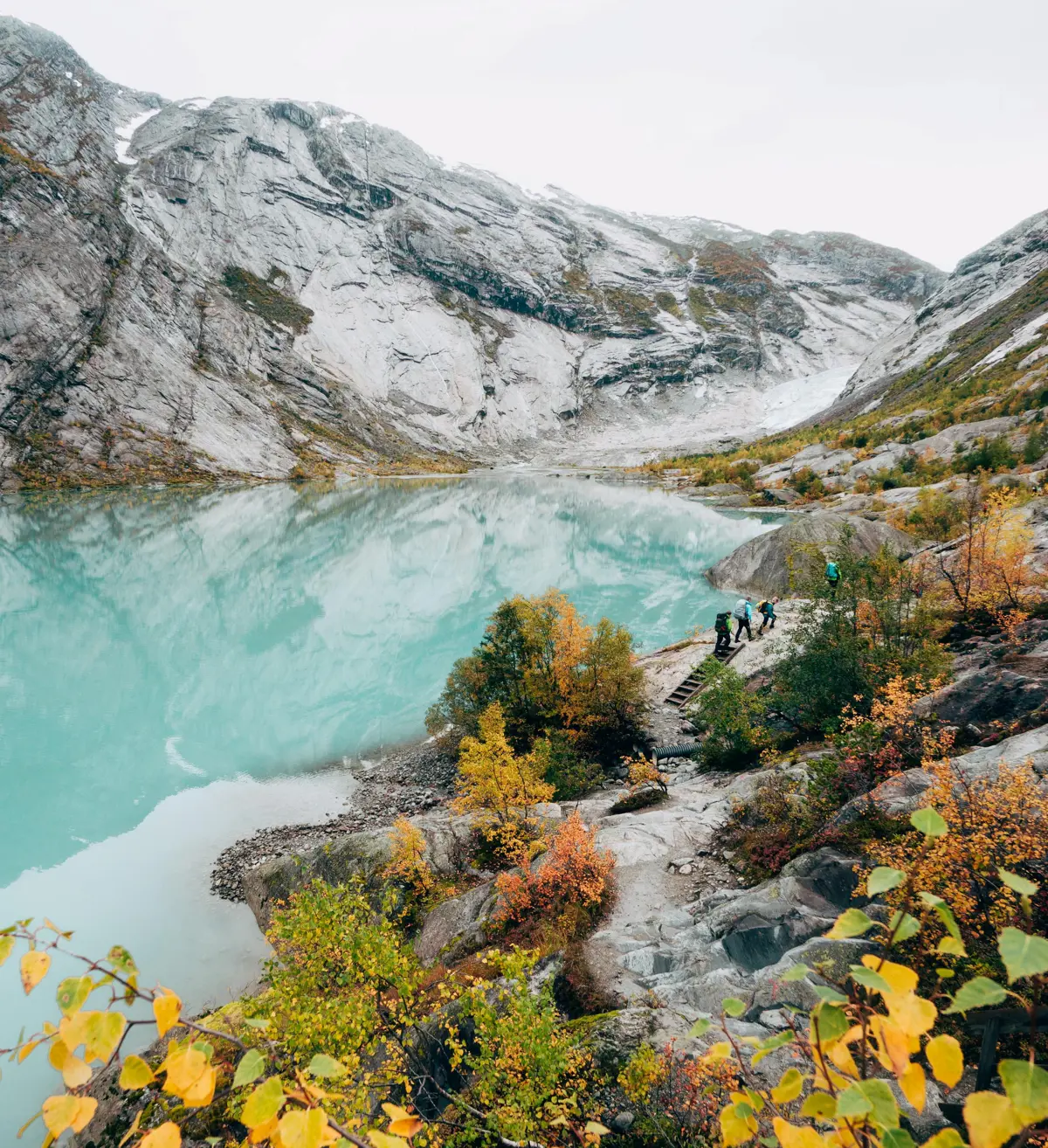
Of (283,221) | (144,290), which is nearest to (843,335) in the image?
(283,221)

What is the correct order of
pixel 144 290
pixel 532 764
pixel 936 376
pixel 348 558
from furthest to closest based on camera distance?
1. pixel 144 290
2. pixel 936 376
3. pixel 348 558
4. pixel 532 764

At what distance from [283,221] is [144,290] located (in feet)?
191

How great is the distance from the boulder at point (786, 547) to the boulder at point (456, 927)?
2583 cm

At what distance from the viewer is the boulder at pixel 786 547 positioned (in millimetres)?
33625

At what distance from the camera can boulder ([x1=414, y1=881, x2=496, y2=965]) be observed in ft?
34.4

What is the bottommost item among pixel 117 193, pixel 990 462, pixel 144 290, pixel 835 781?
pixel 835 781

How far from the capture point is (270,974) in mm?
7707

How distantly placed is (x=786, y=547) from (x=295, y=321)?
138333 mm

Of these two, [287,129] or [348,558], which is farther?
[287,129]

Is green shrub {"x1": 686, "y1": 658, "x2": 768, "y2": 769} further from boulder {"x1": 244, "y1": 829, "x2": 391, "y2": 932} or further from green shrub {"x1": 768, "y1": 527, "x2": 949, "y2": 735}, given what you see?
boulder {"x1": 244, "y1": 829, "x2": 391, "y2": 932}

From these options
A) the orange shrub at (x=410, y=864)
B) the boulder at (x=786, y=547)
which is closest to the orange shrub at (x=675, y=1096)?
the orange shrub at (x=410, y=864)

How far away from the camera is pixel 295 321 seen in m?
140

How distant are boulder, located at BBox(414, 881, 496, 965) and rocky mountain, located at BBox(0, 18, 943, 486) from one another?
94078mm

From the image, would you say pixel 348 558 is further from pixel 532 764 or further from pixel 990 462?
pixel 990 462
